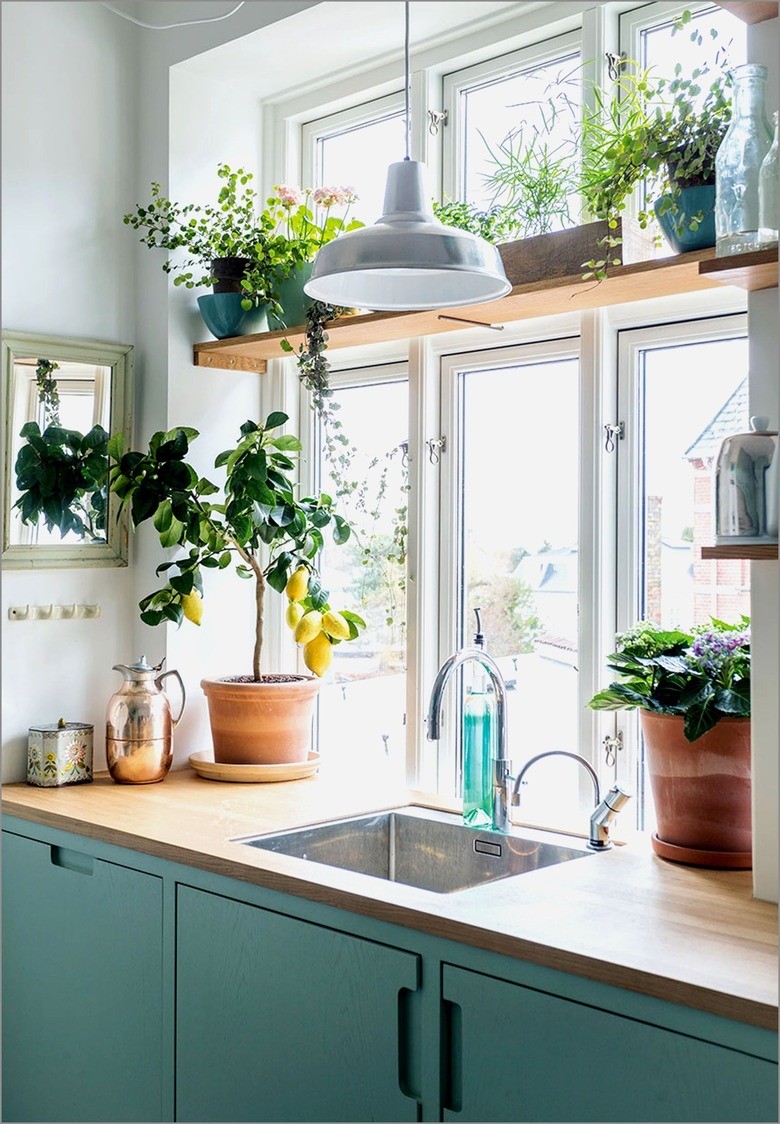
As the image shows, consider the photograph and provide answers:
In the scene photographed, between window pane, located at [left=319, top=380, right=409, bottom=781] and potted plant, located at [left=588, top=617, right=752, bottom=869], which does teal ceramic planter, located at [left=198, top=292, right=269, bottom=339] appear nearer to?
window pane, located at [left=319, top=380, right=409, bottom=781]

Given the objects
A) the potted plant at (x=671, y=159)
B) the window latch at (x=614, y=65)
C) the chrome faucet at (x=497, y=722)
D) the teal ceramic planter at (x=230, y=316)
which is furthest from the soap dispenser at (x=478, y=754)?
the window latch at (x=614, y=65)

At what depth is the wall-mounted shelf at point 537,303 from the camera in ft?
5.77

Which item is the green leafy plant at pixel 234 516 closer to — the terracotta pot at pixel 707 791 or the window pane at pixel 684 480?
the window pane at pixel 684 480

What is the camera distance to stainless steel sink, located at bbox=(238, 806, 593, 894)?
211 centimetres

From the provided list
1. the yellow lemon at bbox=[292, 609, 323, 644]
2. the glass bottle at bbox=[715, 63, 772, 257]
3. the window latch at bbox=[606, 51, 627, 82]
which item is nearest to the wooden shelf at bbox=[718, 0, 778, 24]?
the glass bottle at bbox=[715, 63, 772, 257]

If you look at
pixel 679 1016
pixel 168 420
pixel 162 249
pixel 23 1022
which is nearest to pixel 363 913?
pixel 679 1016

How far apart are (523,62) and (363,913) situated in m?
1.79

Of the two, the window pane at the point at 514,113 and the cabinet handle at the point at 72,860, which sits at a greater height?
the window pane at the point at 514,113

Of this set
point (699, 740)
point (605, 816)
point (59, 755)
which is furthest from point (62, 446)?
point (699, 740)

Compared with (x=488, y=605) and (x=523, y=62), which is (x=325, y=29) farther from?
(x=488, y=605)

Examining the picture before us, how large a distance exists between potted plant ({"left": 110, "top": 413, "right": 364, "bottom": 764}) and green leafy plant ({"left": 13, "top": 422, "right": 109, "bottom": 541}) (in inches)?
2.2

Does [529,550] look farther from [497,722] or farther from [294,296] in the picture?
[294,296]

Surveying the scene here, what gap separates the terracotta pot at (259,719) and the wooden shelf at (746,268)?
1.38 metres

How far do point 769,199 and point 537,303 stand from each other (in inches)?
23.7
